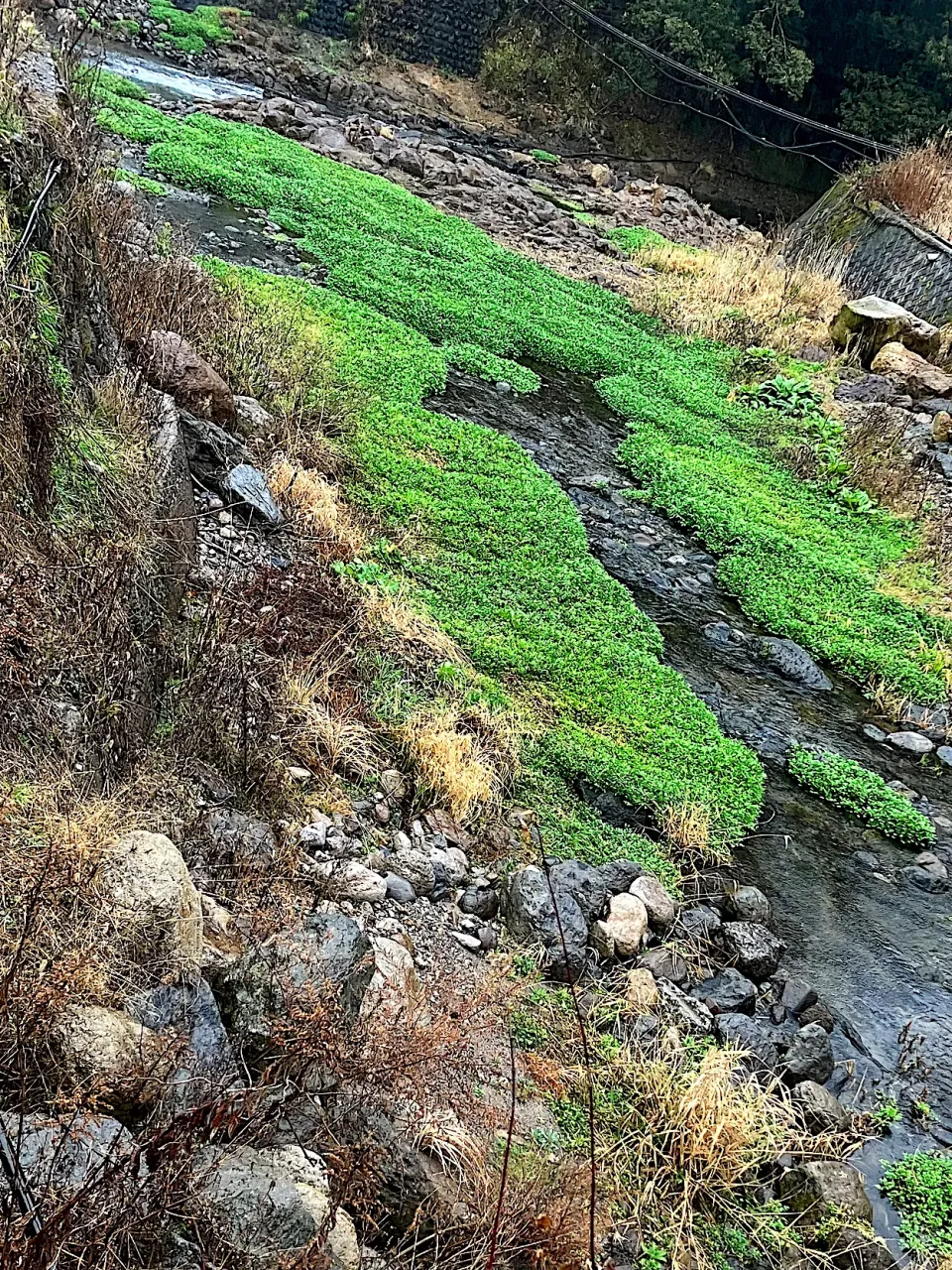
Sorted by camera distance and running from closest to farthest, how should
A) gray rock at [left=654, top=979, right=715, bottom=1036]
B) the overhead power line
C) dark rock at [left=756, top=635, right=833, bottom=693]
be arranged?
1. gray rock at [left=654, top=979, right=715, bottom=1036]
2. dark rock at [left=756, top=635, right=833, bottom=693]
3. the overhead power line

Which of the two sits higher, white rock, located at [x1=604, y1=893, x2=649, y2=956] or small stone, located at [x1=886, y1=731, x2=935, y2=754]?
small stone, located at [x1=886, y1=731, x2=935, y2=754]

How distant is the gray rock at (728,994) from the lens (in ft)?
13.0

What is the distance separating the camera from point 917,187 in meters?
13.8

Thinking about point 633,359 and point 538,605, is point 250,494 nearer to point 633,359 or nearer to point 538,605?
point 538,605

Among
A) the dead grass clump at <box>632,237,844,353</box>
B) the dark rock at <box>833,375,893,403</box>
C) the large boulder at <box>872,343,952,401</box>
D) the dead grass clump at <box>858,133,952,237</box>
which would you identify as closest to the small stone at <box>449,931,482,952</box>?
the dark rock at <box>833,375,893,403</box>

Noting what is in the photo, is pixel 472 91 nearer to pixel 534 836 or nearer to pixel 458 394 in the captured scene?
pixel 458 394

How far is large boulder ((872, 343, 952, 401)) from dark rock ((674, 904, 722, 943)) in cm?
821

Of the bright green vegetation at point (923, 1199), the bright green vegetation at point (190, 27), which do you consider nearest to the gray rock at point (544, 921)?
the bright green vegetation at point (923, 1199)

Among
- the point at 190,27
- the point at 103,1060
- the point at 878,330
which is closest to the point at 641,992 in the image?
the point at 103,1060

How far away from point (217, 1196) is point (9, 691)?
5.28 ft

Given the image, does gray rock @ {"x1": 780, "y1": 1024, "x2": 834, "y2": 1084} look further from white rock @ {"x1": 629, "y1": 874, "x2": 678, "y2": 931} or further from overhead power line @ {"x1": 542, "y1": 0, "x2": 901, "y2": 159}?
overhead power line @ {"x1": 542, "y1": 0, "x2": 901, "y2": 159}

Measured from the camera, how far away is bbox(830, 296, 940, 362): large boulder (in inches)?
444

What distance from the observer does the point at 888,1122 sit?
3.73 meters

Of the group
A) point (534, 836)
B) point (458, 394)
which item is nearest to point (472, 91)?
point (458, 394)
